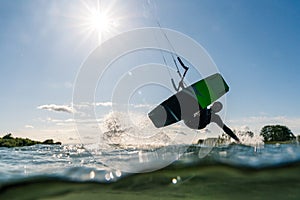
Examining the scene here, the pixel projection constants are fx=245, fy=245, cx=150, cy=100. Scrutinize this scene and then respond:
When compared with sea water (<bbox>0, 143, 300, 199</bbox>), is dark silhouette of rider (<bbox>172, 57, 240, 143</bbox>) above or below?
above

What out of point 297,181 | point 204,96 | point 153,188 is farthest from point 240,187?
point 204,96

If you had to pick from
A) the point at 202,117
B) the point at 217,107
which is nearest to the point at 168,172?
the point at 202,117

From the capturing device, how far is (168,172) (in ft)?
26.0

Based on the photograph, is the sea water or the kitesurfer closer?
the kitesurfer

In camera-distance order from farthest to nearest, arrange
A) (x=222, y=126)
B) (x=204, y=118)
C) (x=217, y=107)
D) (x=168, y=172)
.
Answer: (x=168, y=172) < (x=222, y=126) < (x=217, y=107) < (x=204, y=118)

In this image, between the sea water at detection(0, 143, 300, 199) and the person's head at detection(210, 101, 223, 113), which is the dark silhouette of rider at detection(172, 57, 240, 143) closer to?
the person's head at detection(210, 101, 223, 113)

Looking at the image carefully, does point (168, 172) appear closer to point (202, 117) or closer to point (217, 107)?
point (202, 117)

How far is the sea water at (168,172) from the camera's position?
7.41m

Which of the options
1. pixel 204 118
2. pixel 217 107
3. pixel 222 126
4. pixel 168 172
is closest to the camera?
Answer: pixel 204 118

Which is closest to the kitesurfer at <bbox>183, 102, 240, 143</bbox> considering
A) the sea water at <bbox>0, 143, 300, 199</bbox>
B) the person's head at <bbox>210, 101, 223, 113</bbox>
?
the person's head at <bbox>210, 101, 223, 113</bbox>

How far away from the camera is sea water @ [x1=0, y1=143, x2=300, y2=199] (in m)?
7.41

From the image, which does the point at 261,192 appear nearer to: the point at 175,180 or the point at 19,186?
the point at 175,180

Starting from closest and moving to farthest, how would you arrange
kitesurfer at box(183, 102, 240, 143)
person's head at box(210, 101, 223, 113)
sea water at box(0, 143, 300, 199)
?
kitesurfer at box(183, 102, 240, 143) → person's head at box(210, 101, 223, 113) → sea water at box(0, 143, 300, 199)

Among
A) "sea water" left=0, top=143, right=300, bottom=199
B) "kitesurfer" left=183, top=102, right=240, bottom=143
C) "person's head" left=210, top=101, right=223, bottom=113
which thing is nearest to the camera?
"kitesurfer" left=183, top=102, right=240, bottom=143
